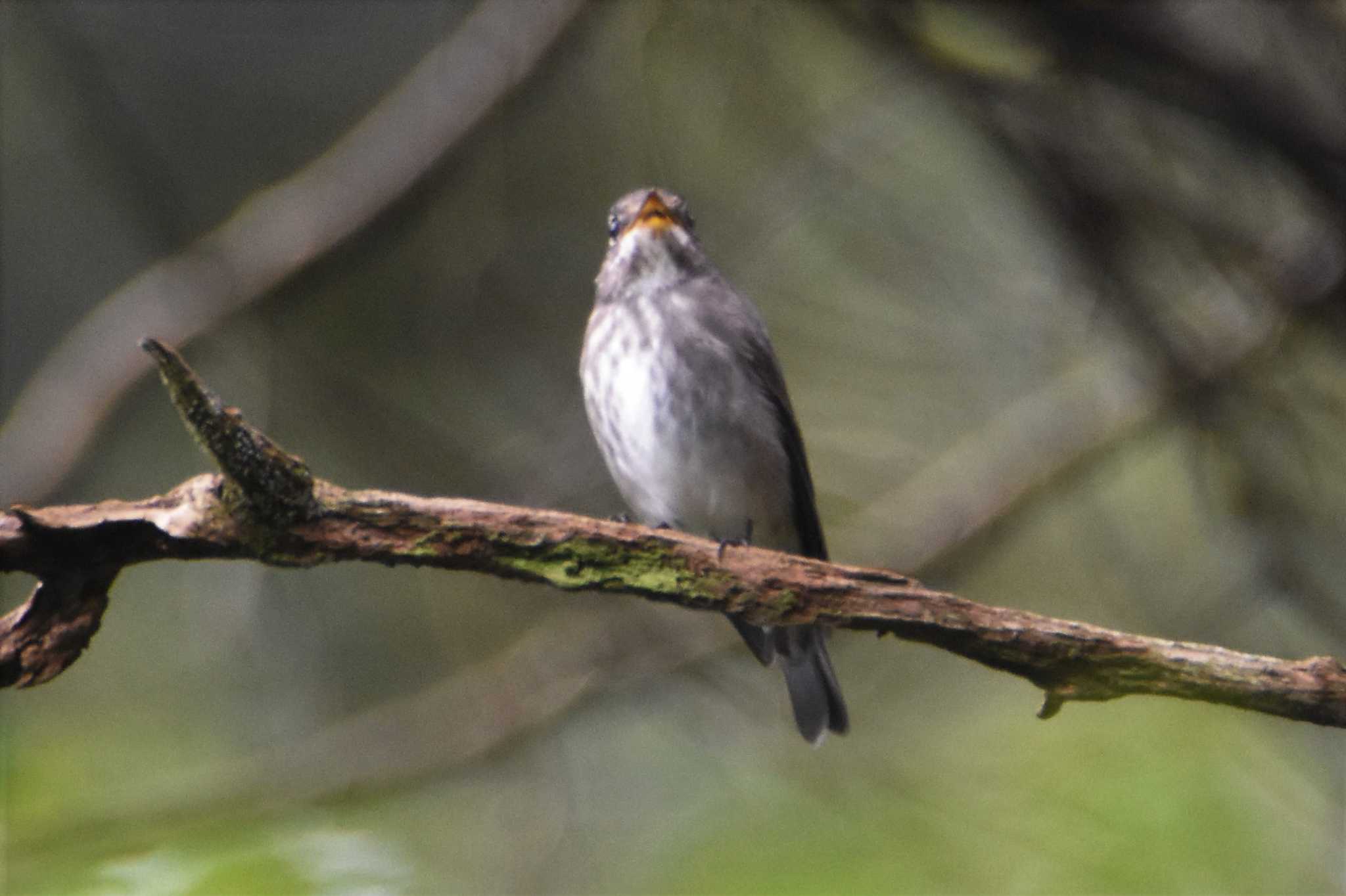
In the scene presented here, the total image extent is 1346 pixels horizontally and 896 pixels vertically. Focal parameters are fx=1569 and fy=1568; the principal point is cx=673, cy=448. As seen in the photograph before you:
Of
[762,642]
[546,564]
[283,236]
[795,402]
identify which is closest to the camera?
[546,564]

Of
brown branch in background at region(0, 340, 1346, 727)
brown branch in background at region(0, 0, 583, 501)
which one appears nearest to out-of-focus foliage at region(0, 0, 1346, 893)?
brown branch in background at region(0, 0, 583, 501)

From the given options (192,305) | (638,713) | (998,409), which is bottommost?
(638,713)

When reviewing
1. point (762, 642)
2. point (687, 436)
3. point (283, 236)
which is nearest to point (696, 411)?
point (687, 436)

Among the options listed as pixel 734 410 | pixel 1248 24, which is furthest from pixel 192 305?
pixel 1248 24

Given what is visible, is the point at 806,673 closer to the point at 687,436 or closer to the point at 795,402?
the point at 687,436

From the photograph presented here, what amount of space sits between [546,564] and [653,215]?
2.10 meters

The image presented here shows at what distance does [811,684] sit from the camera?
4.46m

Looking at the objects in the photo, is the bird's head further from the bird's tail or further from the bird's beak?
the bird's tail

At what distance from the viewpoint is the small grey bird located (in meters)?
4.22

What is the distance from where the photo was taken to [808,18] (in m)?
4.11

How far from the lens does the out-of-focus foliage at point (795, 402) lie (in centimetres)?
288

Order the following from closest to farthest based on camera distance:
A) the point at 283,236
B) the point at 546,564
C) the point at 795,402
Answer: the point at 546,564
the point at 283,236
the point at 795,402

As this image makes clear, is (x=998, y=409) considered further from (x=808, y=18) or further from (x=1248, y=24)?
(x=1248, y=24)

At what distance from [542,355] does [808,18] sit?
1828mm
